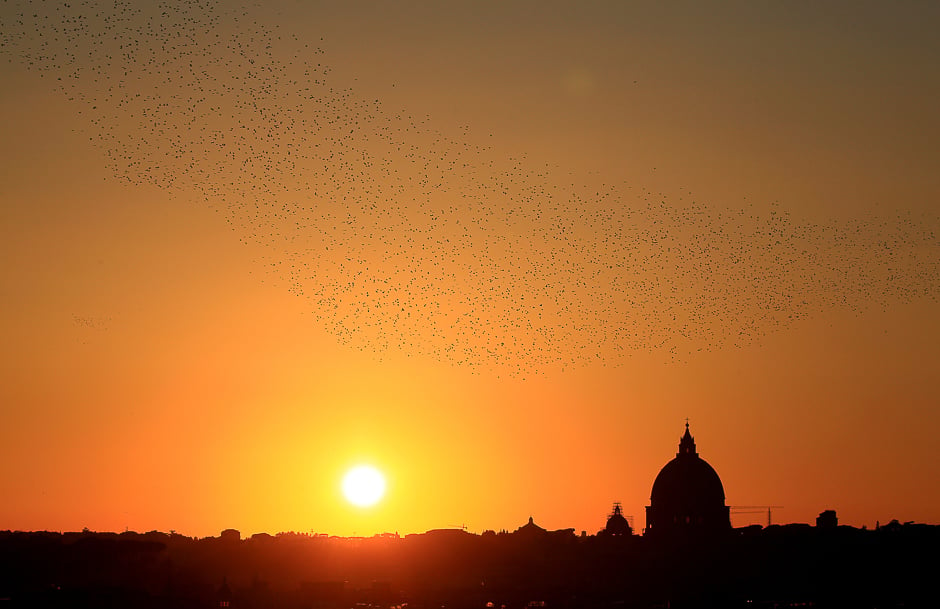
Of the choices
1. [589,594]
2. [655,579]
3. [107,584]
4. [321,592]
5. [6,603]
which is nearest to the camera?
[6,603]

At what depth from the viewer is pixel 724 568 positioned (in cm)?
19775

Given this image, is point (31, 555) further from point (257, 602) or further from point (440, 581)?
point (440, 581)

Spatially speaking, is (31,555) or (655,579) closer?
(31,555)

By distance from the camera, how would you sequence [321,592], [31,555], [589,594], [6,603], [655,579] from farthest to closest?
[655,579]
[589,594]
[321,592]
[31,555]
[6,603]

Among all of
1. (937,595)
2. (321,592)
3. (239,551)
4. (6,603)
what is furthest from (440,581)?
(6,603)

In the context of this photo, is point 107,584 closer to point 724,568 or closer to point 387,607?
point 387,607

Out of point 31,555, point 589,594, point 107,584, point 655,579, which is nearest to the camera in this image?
point 107,584

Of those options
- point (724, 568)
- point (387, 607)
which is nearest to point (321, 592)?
point (387, 607)

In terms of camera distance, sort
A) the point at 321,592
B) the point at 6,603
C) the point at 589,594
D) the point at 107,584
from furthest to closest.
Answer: the point at 589,594
the point at 321,592
the point at 107,584
the point at 6,603

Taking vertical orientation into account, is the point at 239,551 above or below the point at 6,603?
above

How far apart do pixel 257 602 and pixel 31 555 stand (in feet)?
63.6

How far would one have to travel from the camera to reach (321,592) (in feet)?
515

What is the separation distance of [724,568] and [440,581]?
101 feet

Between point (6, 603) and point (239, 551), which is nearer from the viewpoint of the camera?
point (6, 603)
